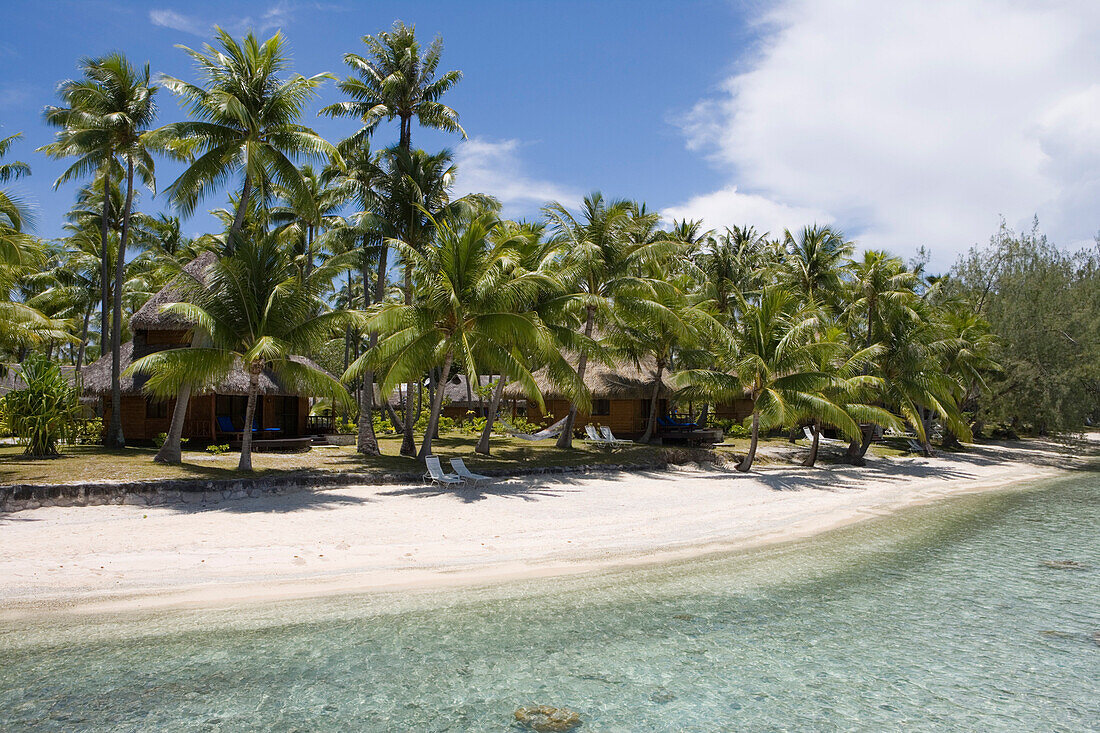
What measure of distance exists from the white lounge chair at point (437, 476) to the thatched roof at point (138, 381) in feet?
18.1

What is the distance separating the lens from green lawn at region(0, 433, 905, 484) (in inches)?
435

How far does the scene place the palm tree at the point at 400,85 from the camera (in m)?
17.1

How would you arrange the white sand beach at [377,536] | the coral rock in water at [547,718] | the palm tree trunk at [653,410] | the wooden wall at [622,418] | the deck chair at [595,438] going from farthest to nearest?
1. the wooden wall at [622,418]
2. the palm tree trunk at [653,410]
3. the deck chair at [595,438]
4. the white sand beach at [377,536]
5. the coral rock in water at [547,718]

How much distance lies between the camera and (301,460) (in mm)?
15023

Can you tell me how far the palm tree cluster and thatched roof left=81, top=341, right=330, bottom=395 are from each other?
495 millimetres

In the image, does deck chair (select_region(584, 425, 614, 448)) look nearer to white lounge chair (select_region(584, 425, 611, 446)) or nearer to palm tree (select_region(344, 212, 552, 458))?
white lounge chair (select_region(584, 425, 611, 446))

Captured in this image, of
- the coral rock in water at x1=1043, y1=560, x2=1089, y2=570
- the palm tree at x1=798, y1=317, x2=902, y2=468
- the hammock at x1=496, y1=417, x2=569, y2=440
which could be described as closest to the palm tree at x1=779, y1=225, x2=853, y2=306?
the palm tree at x1=798, y1=317, x2=902, y2=468

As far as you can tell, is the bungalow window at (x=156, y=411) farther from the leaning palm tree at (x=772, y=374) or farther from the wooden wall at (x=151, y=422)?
the leaning palm tree at (x=772, y=374)

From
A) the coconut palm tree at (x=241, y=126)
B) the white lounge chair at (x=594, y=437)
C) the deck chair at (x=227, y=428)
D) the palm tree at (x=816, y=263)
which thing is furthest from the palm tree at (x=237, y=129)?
the palm tree at (x=816, y=263)

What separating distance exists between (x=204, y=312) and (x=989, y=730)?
12.2 metres

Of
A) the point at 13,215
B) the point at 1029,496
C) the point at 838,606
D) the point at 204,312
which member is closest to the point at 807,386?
the point at 1029,496

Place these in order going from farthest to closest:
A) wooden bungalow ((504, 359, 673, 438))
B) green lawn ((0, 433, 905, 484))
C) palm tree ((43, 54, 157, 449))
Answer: wooden bungalow ((504, 359, 673, 438)) → palm tree ((43, 54, 157, 449)) → green lawn ((0, 433, 905, 484))

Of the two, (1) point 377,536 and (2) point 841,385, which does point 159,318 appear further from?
(2) point 841,385

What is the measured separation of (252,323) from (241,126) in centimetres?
476
